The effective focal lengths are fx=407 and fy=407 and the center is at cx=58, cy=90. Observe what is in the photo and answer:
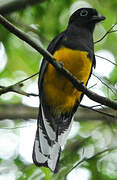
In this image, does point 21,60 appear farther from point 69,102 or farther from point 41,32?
point 69,102

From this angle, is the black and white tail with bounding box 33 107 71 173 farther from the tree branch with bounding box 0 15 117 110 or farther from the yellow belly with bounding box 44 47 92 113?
the tree branch with bounding box 0 15 117 110

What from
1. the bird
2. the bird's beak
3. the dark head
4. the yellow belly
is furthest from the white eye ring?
the yellow belly

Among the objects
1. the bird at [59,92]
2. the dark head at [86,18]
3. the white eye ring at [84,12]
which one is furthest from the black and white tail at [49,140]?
the white eye ring at [84,12]

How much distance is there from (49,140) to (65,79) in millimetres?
802

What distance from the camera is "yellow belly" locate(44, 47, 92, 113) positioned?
4920 millimetres

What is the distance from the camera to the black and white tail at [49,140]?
4852mm

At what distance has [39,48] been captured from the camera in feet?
12.0

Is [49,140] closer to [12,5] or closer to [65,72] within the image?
[65,72]

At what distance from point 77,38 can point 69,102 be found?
2.73 ft

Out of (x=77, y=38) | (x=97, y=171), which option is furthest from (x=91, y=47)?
(x=97, y=171)

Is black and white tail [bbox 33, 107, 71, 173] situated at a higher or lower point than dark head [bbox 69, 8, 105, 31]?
lower

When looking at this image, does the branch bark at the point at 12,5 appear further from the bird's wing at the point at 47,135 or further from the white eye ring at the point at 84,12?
the white eye ring at the point at 84,12

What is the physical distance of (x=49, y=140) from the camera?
5121 millimetres

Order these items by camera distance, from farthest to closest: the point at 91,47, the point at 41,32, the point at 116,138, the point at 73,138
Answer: the point at 73,138 → the point at 116,138 → the point at 41,32 → the point at 91,47
